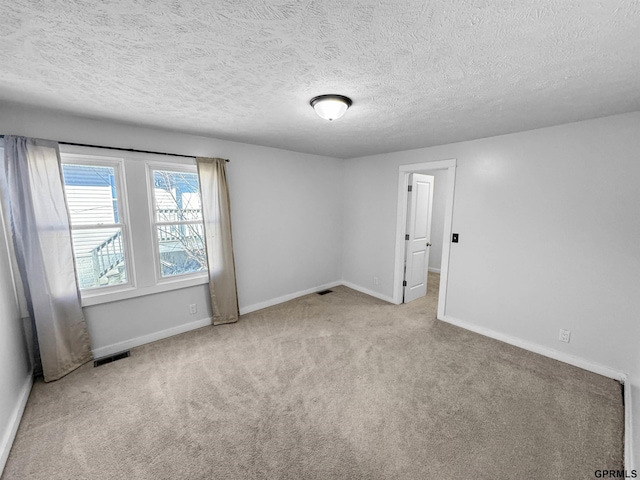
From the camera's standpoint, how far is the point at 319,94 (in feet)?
5.92

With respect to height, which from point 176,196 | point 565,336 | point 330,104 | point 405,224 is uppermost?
point 330,104

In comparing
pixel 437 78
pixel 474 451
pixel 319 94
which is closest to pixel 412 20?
pixel 437 78

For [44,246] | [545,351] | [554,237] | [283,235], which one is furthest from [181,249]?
[545,351]

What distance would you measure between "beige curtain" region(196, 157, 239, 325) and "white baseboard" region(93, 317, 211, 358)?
21 cm

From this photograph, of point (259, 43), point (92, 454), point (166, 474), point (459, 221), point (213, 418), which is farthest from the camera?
point (459, 221)

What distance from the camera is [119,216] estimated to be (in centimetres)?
270

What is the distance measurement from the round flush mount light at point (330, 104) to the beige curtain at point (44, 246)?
229cm

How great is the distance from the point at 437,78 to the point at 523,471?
2384 mm

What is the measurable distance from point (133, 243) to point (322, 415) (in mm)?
2493

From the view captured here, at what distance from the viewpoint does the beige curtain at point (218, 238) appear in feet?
10.2

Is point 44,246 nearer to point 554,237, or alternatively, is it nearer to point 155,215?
point 155,215

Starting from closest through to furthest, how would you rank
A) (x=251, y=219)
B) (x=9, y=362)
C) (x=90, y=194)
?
(x=9, y=362)
(x=90, y=194)
(x=251, y=219)

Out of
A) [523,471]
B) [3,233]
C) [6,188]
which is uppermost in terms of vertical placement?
[6,188]

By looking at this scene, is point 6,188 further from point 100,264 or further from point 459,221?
point 459,221
